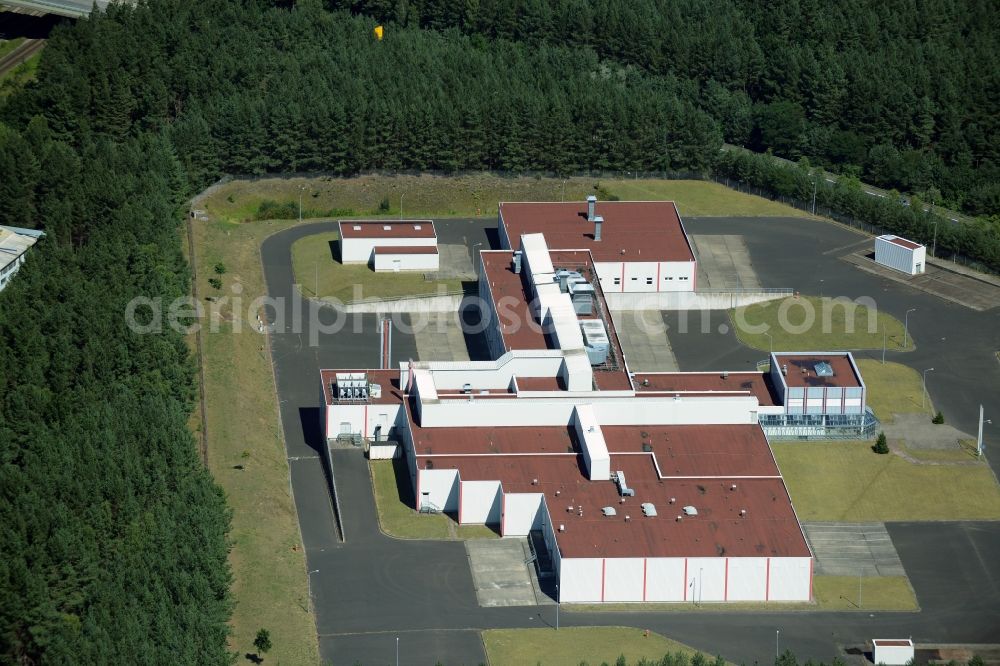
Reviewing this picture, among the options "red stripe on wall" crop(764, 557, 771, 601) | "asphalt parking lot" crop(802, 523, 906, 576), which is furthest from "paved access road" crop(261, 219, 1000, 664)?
"red stripe on wall" crop(764, 557, 771, 601)

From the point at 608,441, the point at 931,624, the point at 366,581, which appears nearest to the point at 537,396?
the point at 608,441

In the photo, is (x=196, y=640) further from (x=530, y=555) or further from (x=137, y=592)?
(x=530, y=555)

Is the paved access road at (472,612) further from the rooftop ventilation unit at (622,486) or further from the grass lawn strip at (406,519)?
the rooftop ventilation unit at (622,486)

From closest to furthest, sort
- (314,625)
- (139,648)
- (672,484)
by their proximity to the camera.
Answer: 1. (139,648)
2. (314,625)
3. (672,484)

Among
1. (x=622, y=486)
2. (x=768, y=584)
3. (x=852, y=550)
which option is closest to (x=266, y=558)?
(x=622, y=486)

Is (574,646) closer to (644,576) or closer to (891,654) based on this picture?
(644,576)

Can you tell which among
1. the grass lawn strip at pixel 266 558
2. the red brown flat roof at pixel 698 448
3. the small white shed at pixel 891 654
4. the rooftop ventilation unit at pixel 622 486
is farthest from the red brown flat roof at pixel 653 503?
the grass lawn strip at pixel 266 558

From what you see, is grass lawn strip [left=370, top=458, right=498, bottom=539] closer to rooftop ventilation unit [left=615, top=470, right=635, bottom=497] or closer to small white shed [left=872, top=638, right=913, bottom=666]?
rooftop ventilation unit [left=615, top=470, right=635, bottom=497]
